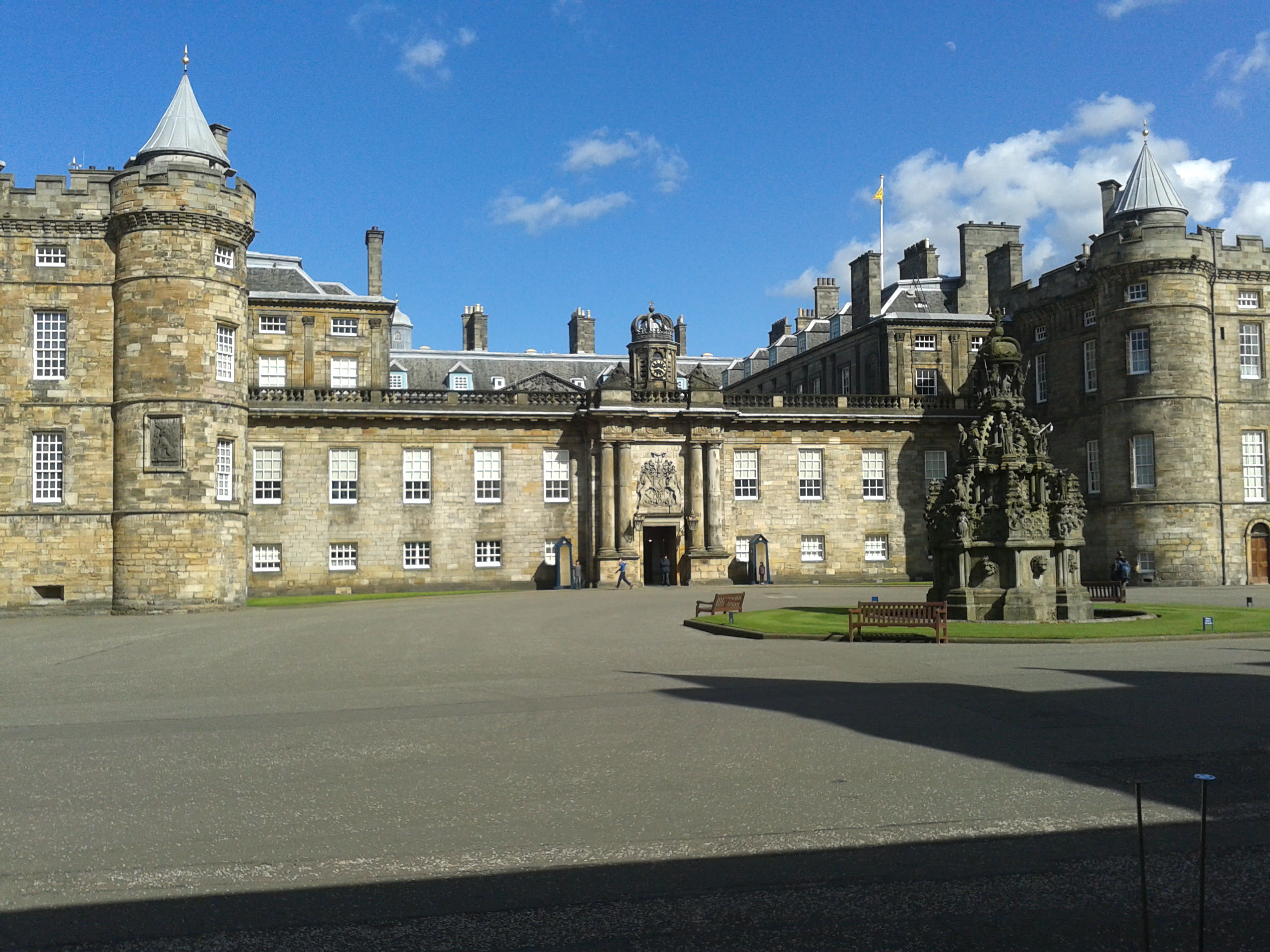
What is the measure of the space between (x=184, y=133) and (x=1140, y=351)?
3454 centimetres

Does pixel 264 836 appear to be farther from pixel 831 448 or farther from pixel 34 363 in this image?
pixel 831 448

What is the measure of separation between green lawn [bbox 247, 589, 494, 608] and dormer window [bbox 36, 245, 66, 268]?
40.7 feet

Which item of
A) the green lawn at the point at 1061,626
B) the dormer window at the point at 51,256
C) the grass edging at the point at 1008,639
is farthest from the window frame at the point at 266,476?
the grass edging at the point at 1008,639

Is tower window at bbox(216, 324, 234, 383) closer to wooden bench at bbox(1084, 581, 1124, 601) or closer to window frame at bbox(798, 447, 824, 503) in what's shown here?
window frame at bbox(798, 447, 824, 503)

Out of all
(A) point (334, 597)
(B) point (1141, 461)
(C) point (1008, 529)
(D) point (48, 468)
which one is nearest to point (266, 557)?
(A) point (334, 597)

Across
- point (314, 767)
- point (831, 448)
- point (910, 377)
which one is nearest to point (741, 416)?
point (831, 448)

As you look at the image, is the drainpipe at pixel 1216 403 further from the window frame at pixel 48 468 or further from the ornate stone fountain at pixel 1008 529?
the window frame at pixel 48 468

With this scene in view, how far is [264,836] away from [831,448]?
41.9 metres

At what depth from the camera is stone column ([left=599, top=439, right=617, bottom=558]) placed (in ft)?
146

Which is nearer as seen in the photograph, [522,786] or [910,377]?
[522,786]

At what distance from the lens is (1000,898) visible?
20.6 feet

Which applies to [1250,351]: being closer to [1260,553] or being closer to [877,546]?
[1260,553]

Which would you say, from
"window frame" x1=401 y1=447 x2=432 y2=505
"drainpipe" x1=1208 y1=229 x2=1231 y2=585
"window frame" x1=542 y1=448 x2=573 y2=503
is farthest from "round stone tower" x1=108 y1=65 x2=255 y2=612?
"drainpipe" x1=1208 y1=229 x2=1231 y2=585

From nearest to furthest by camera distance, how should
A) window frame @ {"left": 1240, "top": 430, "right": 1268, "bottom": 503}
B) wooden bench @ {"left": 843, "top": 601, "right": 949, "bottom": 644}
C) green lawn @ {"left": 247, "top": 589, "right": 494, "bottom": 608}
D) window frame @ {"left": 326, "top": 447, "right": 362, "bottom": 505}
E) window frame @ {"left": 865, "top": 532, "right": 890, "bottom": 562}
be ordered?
wooden bench @ {"left": 843, "top": 601, "right": 949, "bottom": 644}
green lawn @ {"left": 247, "top": 589, "right": 494, "bottom": 608}
window frame @ {"left": 1240, "top": 430, "right": 1268, "bottom": 503}
window frame @ {"left": 326, "top": 447, "right": 362, "bottom": 505}
window frame @ {"left": 865, "top": 532, "right": 890, "bottom": 562}
